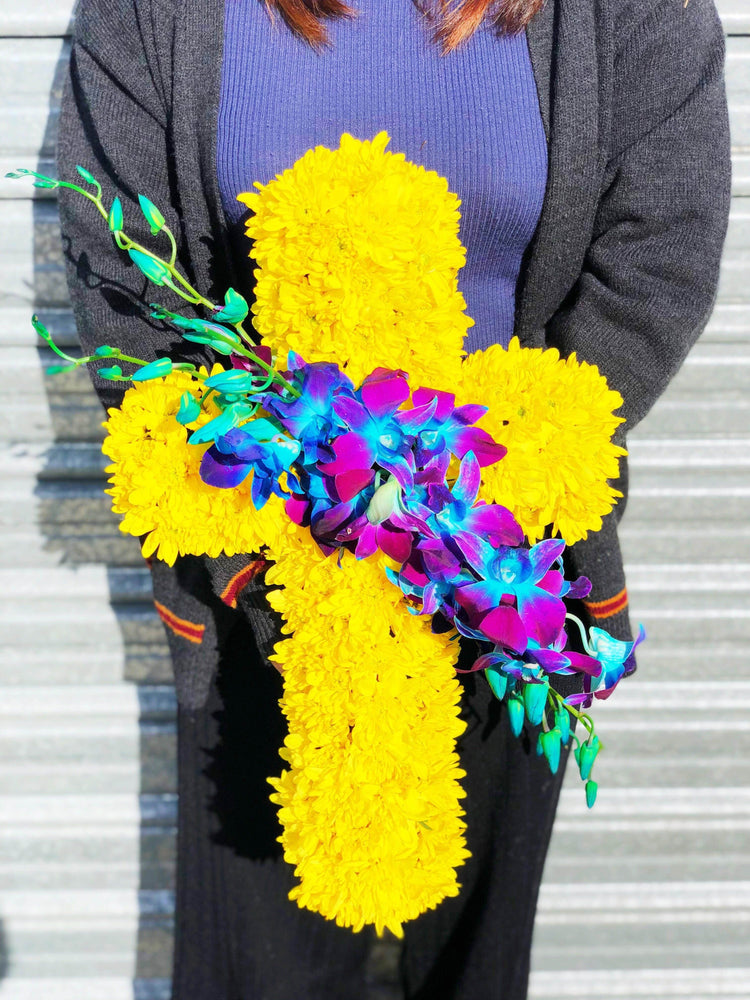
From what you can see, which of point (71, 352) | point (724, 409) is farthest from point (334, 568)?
point (724, 409)

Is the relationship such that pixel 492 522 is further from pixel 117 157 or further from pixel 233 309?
pixel 117 157

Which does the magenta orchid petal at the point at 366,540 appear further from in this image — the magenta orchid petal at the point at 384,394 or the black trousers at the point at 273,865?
the black trousers at the point at 273,865

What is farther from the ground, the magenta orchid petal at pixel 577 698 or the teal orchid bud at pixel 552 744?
the magenta orchid petal at pixel 577 698

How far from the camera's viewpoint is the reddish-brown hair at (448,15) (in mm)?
958

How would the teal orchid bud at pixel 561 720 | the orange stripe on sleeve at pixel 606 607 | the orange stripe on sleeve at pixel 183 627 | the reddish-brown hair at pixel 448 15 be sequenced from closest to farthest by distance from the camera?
the teal orchid bud at pixel 561 720 → the reddish-brown hair at pixel 448 15 → the orange stripe on sleeve at pixel 606 607 → the orange stripe on sleeve at pixel 183 627

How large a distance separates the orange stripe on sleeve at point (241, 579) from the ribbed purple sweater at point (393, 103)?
0.45m

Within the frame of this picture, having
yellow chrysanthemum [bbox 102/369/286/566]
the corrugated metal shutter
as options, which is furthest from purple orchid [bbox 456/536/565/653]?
the corrugated metal shutter

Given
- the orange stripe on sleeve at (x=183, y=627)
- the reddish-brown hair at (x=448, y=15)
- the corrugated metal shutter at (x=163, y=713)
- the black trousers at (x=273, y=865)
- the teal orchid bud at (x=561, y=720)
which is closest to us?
the teal orchid bud at (x=561, y=720)

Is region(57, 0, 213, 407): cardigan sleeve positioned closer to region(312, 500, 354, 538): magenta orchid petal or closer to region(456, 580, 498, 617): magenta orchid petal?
region(312, 500, 354, 538): magenta orchid petal

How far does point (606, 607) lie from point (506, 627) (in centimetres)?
44

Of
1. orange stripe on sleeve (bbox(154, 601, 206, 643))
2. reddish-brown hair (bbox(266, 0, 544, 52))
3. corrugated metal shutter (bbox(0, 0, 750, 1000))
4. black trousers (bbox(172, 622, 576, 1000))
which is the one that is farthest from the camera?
corrugated metal shutter (bbox(0, 0, 750, 1000))

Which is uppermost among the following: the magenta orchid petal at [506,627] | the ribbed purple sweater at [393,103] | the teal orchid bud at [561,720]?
the ribbed purple sweater at [393,103]

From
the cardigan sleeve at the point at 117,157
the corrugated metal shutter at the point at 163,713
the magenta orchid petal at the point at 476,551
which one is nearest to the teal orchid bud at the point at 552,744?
the magenta orchid petal at the point at 476,551

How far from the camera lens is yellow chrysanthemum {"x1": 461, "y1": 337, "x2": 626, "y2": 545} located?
2.61ft
